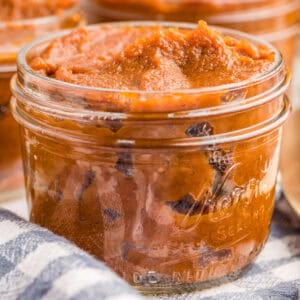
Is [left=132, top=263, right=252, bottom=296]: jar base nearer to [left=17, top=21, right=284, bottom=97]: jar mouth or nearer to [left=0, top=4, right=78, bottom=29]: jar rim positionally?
[left=17, top=21, right=284, bottom=97]: jar mouth

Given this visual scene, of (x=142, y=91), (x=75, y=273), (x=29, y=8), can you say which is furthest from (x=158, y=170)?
(x=29, y=8)

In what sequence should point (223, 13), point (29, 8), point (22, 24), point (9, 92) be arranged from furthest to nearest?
point (223, 13) → point (29, 8) → point (22, 24) → point (9, 92)

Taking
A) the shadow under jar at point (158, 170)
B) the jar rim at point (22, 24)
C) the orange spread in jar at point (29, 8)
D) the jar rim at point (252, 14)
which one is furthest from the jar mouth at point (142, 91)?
the jar rim at point (252, 14)

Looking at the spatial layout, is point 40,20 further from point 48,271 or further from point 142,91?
point 48,271

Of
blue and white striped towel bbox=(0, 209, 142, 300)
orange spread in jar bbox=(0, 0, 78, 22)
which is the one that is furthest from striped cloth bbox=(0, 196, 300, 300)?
orange spread in jar bbox=(0, 0, 78, 22)

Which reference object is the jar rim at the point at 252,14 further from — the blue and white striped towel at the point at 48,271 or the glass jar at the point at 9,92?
the blue and white striped towel at the point at 48,271

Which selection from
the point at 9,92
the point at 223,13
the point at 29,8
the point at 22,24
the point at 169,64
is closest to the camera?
the point at 169,64

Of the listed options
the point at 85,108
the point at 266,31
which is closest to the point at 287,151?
the point at 266,31

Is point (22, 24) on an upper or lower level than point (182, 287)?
upper
